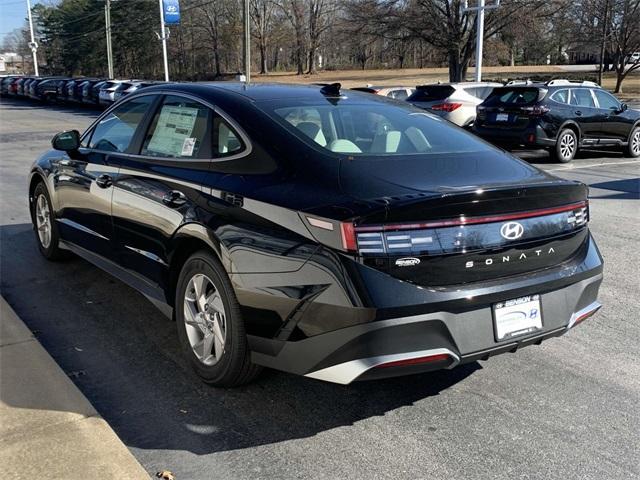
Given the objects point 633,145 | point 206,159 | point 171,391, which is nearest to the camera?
point 171,391

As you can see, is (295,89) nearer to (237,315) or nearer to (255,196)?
(255,196)

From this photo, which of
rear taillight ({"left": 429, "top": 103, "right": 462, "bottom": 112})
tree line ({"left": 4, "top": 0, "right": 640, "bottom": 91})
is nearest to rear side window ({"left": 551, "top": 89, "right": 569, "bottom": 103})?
rear taillight ({"left": 429, "top": 103, "right": 462, "bottom": 112})

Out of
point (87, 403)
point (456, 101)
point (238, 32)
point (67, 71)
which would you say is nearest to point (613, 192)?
point (456, 101)

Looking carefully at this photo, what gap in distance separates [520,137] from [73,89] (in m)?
28.6

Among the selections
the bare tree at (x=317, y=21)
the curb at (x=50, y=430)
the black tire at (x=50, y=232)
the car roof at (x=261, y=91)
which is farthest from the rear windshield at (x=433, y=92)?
the bare tree at (x=317, y=21)

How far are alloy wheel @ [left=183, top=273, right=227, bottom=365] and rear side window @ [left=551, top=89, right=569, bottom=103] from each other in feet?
38.4

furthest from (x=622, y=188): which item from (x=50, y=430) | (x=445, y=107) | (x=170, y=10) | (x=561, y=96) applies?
(x=170, y=10)

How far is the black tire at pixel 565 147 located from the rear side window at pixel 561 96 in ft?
2.07

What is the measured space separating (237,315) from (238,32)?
75.8 m

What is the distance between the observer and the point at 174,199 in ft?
12.3

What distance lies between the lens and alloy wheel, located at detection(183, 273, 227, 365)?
3469mm

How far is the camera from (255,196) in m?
3.20

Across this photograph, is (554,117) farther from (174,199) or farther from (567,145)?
(174,199)

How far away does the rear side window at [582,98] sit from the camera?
13844 millimetres
